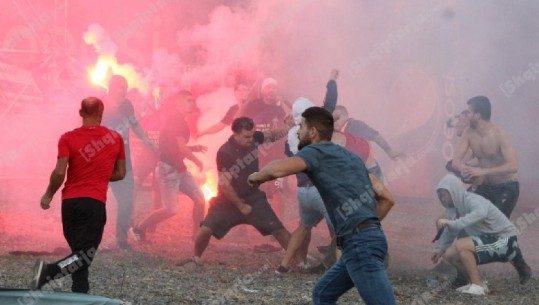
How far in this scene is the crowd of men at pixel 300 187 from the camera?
4.36m

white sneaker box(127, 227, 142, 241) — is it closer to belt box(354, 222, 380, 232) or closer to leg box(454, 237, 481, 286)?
leg box(454, 237, 481, 286)

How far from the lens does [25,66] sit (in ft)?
48.5

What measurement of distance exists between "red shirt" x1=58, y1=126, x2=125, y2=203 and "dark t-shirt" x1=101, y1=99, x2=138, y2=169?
129 inches

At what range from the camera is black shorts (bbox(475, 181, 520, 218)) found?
7.96 metres

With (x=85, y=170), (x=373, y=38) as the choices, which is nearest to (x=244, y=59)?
(x=373, y=38)

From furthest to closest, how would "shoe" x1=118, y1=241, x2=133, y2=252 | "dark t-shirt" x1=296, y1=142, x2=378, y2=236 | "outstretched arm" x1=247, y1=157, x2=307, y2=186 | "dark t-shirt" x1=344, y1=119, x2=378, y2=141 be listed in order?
"dark t-shirt" x1=344, y1=119, x2=378, y2=141
"shoe" x1=118, y1=241, x2=133, y2=252
"dark t-shirt" x1=296, y1=142, x2=378, y2=236
"outstretched arm" x1=247, y1=157, x2=307, y2=186

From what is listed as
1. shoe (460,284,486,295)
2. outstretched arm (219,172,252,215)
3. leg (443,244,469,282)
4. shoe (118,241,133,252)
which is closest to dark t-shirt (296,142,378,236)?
shoe (460,284,486,295)

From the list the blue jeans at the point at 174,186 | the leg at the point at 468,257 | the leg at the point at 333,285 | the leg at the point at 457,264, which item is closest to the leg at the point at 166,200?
the blue jeans at the point at 174,186

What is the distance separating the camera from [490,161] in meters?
8.13

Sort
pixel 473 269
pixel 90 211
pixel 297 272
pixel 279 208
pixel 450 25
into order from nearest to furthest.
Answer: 1. pixel 90 211
2. pixel 473 269
3. pixel 297 272
4. pixel 279 208
5. pixel 450 25

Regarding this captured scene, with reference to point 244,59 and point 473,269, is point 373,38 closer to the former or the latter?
point 244,59

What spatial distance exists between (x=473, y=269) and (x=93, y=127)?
3.45 metres

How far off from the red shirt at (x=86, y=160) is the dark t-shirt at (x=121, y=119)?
3280 mm

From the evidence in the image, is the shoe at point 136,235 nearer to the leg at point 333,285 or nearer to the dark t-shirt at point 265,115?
the dark t-shirt at point 265,115
